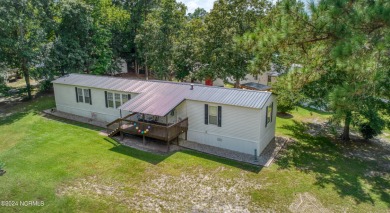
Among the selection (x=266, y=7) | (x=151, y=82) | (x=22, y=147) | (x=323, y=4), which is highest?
(x=266, y=7)

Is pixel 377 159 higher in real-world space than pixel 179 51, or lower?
lower

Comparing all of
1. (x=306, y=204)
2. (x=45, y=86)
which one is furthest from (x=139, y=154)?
(x=45, y=86)

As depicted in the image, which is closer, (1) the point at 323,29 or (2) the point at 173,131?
(1) the point at 323,29

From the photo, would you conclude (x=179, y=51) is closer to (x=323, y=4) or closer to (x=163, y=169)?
(x=163, y=169)

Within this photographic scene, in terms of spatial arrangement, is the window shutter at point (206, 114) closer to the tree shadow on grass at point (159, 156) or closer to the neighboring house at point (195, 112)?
the neighboring house at point (195, 112)

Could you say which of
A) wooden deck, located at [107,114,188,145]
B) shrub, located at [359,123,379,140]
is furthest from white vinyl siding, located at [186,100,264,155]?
shrub, located at [359,123,379,140]

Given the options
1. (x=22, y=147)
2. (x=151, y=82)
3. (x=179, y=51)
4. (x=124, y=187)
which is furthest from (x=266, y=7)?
(x=22, y=147)
